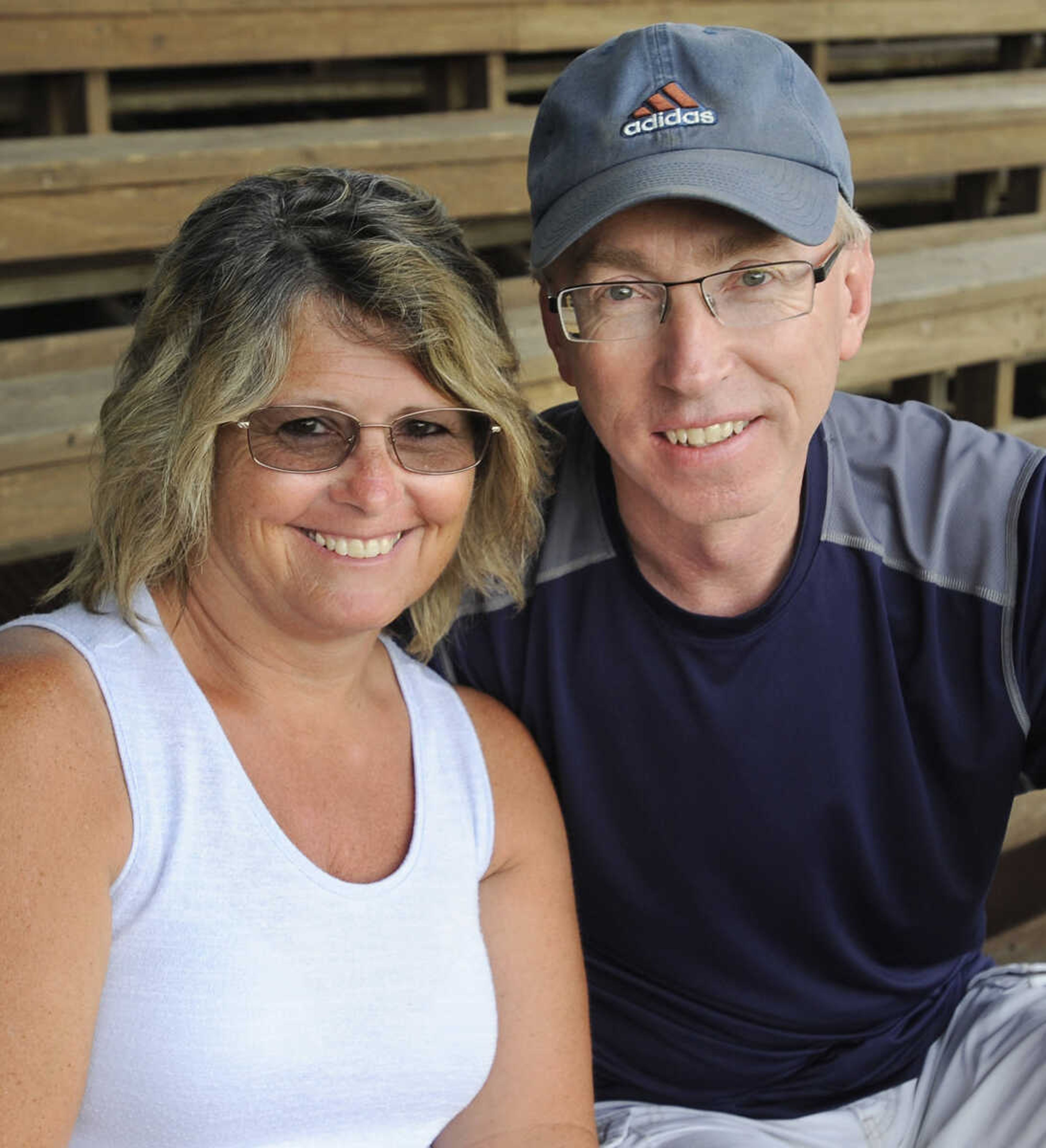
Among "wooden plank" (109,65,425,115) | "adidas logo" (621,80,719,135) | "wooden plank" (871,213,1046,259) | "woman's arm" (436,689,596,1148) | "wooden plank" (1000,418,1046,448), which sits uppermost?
"adidas logo" (621,80,719,135)

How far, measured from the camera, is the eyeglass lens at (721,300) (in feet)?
5.33

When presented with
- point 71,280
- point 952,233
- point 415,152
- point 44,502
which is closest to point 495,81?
point 415,152

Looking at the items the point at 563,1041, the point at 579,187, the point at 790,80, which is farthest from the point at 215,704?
the point at 790,80

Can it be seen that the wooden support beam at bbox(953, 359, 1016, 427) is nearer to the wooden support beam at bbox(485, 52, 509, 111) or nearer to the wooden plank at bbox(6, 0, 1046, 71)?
the wooden plank at bbox(6, 0, 1046, 71)

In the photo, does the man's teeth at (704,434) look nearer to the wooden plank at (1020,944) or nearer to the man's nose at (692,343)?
the man's nose at (692,343)

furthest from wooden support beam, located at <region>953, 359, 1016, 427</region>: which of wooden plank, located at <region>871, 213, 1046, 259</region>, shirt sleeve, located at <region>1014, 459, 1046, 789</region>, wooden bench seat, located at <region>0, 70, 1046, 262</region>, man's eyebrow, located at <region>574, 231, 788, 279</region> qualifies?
man's eyebrow, located at <region>574, 231, 788, 279</region>

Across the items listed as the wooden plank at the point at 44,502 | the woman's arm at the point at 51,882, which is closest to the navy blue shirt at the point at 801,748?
the woman's arm at the point at 51,882

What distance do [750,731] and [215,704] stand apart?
23.6 inches

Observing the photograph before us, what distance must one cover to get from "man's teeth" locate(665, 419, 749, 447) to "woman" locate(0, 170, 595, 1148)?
0.57 feet

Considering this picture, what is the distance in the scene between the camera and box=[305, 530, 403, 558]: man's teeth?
5.13 feet

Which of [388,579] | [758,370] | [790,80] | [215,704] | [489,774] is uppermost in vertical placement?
[790,80]

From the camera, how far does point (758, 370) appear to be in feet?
5.40

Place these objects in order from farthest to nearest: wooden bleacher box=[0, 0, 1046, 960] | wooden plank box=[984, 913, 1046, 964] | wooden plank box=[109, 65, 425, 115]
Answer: wooden plank box=[109, 65, 425, 115] → wooden bleacher box=[0, 0, 1046, 960] → wooden plank box=[984, 913, 1046, 964]

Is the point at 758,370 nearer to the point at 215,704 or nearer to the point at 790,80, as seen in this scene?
the point at 790,80
